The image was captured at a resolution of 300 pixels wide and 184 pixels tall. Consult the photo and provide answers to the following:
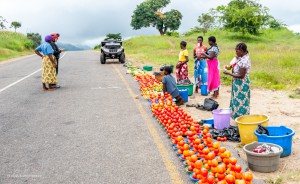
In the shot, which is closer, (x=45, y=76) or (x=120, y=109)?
(x=120, y=109)

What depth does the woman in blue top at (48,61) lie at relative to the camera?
451 inches

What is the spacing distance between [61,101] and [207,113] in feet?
14.2

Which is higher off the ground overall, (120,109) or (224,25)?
(224,25)

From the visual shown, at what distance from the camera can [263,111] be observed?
27.5ft

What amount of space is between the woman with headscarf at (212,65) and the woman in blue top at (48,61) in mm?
5303

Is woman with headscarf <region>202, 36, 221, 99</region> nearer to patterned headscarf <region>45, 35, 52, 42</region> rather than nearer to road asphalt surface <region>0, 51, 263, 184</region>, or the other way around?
road asphalt surface <region>0, 51, 263, 184</region>

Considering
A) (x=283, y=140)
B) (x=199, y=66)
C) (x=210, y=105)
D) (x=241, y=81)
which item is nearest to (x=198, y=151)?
(x=283, y=140)

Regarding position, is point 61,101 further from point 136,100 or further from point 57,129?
point 57,129

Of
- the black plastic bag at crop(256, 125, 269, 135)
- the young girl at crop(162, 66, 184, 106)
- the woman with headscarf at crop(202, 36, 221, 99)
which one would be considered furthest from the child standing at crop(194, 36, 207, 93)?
the black plastic bag at crop(256, 125, 269, 135)

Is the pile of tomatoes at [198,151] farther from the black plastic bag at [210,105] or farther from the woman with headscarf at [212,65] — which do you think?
the woman with headscarf at [212,65]

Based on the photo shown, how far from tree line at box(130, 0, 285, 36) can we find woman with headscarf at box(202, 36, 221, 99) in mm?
43341

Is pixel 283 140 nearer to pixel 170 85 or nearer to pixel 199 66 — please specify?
pixel 170 85

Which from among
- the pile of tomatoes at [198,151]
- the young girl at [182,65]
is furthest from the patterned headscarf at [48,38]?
the pile of tomatoes at [198,151]

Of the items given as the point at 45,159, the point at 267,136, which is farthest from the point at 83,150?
the point at 267,136
